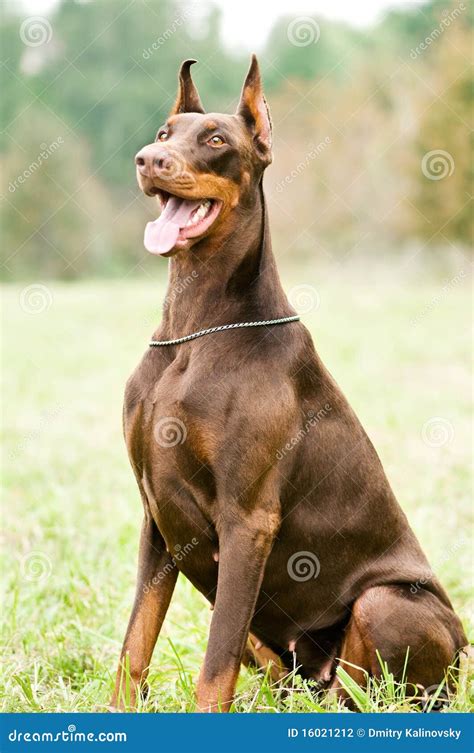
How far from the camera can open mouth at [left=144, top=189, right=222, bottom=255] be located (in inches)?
111

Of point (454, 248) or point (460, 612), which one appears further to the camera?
point (454, 248)

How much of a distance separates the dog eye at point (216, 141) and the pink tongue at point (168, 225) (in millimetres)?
199

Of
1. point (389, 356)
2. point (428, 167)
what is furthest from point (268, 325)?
point (428, 167)

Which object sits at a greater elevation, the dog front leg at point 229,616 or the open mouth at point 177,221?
the open mouth at point 177,221

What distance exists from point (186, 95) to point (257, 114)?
0.32 metres

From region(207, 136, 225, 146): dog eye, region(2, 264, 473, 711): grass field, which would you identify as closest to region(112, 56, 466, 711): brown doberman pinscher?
region(207, 136, 225, 146): dog eye

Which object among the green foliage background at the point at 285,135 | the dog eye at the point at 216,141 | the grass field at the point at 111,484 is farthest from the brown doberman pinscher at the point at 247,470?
the green foliage background at the point at 285,135

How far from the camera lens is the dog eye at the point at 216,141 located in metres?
2.92

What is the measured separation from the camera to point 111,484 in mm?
6840

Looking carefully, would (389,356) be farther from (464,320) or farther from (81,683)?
(81,683)

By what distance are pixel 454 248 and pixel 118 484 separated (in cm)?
2159

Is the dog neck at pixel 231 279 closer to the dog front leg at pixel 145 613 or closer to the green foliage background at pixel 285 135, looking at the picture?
the dog front leg at pixel 145 613

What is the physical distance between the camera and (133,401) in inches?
121

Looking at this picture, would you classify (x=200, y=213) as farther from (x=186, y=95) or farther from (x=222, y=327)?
(x=186, y=95)
